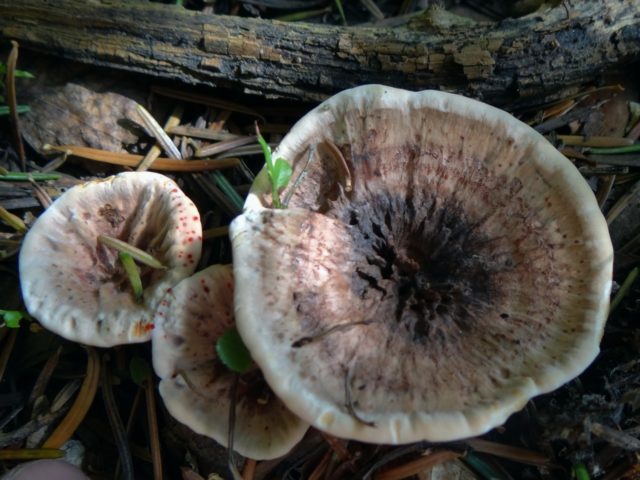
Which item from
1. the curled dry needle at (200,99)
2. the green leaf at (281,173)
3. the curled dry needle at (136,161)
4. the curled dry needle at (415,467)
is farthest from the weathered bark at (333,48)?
the curled dry needle at (415,467)

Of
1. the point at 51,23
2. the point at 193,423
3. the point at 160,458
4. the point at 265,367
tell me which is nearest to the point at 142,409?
the point at 160,458

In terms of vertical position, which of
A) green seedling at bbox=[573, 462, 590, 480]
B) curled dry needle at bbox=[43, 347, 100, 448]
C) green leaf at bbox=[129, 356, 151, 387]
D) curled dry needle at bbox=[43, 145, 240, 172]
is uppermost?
curled dry needle at bbox=[43, 145, 240, 172]

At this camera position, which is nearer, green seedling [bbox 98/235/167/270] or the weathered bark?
green seedling [bbox 98/235/167/270]

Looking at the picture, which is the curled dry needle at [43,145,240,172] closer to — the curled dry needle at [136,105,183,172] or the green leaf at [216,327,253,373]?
the curled dry needle at [136,105,183,172]

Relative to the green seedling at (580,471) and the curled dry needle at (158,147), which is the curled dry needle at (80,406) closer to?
the curled dry needle at (158,147)

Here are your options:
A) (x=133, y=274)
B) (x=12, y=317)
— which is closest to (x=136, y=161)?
(x=133, y=274)

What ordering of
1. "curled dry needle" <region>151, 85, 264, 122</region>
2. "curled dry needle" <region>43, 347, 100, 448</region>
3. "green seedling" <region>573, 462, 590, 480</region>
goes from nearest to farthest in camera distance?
"green seedling" <region>573, 462, 590, 480</region> → "curled dry needle" <region>43, 347, 100, 448</region> → "curled dry needle" <region>151, 85, 264, 122</region>

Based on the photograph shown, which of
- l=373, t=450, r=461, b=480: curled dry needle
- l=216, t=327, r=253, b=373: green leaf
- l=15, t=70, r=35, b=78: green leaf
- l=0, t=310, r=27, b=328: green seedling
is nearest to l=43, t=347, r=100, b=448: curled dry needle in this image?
l=0, t=310, r=27, b=328: green seedling
